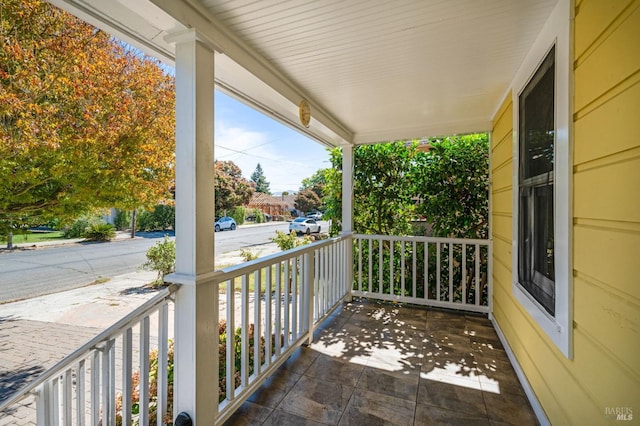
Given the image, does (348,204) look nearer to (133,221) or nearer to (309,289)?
(309,289)

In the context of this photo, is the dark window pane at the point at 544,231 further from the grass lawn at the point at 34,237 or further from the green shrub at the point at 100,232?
the grass lawn at the point at 34,237

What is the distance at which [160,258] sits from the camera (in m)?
3.32

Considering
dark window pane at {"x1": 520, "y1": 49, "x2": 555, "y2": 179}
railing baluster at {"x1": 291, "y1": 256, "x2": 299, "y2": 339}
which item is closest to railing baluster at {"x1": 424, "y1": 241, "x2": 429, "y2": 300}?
dark window pane at {"x1": 520, "y1": 49, "x2": 555, "y2": 179}

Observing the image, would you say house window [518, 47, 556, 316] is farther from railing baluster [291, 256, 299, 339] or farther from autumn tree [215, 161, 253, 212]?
autumn tree [215, 161, 253, 212]

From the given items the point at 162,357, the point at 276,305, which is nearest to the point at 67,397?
the point at 162,357

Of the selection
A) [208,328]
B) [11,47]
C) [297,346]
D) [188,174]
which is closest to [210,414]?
[208,328]

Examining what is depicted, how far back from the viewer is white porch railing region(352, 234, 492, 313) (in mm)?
3527

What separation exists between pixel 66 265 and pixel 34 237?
18.4 inches

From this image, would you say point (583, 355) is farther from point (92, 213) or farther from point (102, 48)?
point (102, 48)

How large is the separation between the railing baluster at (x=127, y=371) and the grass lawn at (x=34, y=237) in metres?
1.82

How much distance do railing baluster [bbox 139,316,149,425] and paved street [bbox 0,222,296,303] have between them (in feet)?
3.00

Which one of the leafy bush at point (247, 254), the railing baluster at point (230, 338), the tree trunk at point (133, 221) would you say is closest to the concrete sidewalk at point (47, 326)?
the tree trunk at point (133, 221)

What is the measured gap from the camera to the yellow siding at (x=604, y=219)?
931 millimetres

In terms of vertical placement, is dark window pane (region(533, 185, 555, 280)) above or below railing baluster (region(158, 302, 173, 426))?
above
